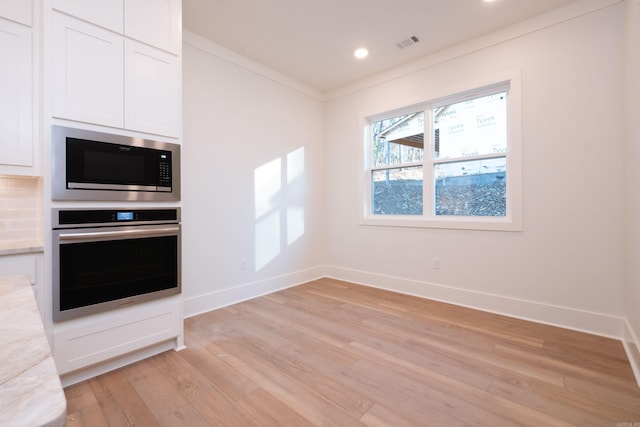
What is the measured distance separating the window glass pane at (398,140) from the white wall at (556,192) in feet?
1.15

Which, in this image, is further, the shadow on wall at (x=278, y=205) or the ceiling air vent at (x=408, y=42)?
the shadow on wall at (x=278, y=205)

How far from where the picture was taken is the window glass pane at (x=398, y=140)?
12.7 ft

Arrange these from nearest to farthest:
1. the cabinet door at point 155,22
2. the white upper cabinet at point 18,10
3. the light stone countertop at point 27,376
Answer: the light stone countertop at point 27,376
the white upper cabinet at point 18,10
the cabinet door at point 155,22

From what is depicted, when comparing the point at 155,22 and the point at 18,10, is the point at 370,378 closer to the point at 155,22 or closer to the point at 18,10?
the point at 155,22

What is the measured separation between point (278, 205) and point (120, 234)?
7.08 feet

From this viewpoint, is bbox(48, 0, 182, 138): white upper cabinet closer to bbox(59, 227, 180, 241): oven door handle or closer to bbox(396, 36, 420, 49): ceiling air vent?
bbox(59, 227, 180, 241): oven door handle

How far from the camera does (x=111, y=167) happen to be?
2.07 m

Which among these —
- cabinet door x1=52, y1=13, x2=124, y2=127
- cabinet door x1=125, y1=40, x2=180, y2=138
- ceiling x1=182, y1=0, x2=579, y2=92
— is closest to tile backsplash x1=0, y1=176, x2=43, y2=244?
cabinet door x1=52, y1=13, x2=124, y2=127

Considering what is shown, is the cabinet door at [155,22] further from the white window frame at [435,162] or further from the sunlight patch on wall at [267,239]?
the white window frame at [435,162]

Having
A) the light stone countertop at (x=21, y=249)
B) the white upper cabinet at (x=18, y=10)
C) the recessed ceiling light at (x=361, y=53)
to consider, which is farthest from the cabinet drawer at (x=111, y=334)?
the recessed ceiling light at (x=361, y=53)

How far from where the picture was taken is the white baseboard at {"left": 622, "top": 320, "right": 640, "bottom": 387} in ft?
6.54

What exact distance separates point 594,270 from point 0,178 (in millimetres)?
4717

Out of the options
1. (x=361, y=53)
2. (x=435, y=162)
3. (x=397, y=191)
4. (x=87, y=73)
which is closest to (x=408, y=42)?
(x=361, y=53)

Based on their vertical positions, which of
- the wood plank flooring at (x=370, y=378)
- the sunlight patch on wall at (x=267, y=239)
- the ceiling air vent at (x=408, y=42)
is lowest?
the wood plank flooring at (x=370, y=378)
